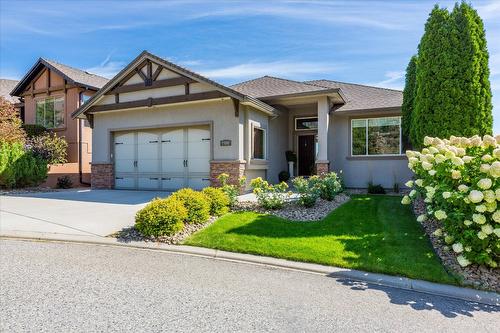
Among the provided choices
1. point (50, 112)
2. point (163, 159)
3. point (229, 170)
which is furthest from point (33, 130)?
point (229, 170)

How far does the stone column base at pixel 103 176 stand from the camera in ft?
47.8

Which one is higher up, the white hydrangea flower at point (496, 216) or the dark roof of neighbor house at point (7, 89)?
the dark roof of neighbor house at point (7, 89)

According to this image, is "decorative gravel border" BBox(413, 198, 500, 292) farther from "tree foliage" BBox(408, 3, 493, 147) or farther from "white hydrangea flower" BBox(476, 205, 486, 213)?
"tree foliage" BBox(408, 3, 493, 147)

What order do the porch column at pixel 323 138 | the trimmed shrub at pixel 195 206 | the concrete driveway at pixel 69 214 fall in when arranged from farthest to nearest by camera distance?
1. the porch column at pixel 323 138
2. the trimmed shrub at pixel 195 206
3. the concrete driveway at pixel 69 214

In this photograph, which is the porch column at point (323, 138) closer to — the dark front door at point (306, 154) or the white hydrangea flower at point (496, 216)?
the dark front door at point (306, 154)

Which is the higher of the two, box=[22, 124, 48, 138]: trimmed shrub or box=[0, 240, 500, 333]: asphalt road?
box=[22, 124, 48, 138]: trimmed shrub

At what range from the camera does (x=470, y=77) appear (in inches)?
375

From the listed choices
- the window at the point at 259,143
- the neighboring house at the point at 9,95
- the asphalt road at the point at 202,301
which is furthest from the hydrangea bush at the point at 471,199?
the neighboring house at the point at 9,95

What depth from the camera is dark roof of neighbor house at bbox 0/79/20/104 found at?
875 inches

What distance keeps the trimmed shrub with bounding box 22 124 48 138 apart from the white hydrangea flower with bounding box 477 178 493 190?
19983mm

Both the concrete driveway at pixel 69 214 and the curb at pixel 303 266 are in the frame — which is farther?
the concrete driveway at pixel 69 214

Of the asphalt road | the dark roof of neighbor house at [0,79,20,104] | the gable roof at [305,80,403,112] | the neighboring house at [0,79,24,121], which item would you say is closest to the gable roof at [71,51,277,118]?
the gable roof at [305,80,403,112]

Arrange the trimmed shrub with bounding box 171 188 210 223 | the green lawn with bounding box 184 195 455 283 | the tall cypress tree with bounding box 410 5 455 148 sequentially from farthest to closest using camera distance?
1. the tall cypress tree with bounding box 410 5 455 148
2. the trimmed shrub with bounding box 171 188 210 223
3. the green lawn with bounding box 184 195 455 283

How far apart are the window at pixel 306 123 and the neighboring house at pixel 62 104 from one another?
11.6 metres
